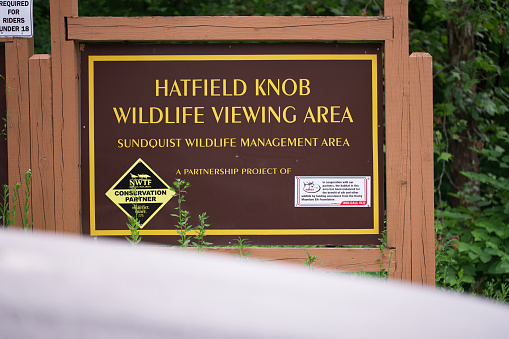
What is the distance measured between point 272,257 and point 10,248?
2288 mm

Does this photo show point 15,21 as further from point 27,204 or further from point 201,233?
point 201,233

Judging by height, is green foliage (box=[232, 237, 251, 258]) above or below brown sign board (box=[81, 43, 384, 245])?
below

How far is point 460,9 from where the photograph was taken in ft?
18.4

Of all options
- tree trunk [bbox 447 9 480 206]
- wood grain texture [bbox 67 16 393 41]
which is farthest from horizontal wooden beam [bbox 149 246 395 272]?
tree trunk [bbox 447 9 480 206]

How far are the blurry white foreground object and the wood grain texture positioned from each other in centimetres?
234

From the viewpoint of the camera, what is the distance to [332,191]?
336 cm

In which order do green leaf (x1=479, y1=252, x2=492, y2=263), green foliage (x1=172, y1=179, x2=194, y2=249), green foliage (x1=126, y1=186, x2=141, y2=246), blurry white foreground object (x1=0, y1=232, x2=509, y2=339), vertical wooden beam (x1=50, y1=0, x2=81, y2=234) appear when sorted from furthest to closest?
green leaf (x1=479, y1=252, x2=492, y2=263)
vertical wooden beam (x1=50, y1=0, x2=81, y2=234)
green foliage (x1=172, y1=179, x2=194, y2=249)
green foliage (x1=126, y1=186, x2=141, y2=246)
blurry white foreground object (x1=0, y1=232, x2=509, y2=339)

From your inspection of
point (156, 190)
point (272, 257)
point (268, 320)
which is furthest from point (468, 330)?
point (156, 190)

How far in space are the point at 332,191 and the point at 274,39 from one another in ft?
3.28

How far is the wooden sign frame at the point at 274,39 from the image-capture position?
3.29 meters

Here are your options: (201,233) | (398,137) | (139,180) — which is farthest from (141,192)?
(398,137)

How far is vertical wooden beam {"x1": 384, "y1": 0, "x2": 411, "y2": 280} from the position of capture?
3.29 metres

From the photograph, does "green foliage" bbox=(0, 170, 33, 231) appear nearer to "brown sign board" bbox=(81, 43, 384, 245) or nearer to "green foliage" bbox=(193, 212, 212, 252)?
"brown sign board" bbox=(81, 43, 384, 245)

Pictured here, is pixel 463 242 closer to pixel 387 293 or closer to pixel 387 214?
pixel 387 214
